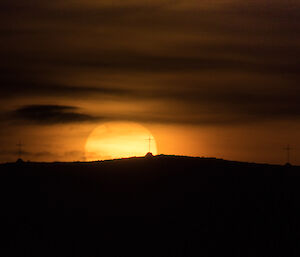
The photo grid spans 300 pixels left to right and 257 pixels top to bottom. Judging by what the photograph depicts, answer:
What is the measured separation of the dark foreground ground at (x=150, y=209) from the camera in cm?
5253

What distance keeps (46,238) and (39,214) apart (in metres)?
4.54

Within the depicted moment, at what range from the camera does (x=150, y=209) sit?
2335 inches

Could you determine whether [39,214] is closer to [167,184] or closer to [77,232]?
[77,232]

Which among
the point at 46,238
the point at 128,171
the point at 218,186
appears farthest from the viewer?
the point at 128,171

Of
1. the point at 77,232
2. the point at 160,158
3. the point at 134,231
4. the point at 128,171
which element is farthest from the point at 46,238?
the point at 160,158

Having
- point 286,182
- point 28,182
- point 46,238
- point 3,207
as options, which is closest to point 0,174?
point 28,182

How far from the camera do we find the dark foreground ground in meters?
52.5

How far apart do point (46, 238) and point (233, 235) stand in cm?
1415

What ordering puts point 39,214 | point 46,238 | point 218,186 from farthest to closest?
point 218,186 < point 39,214 < point 46,238

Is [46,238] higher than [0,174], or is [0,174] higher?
[0,174]

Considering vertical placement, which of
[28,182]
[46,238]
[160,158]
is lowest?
[46,238]

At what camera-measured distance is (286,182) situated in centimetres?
6494

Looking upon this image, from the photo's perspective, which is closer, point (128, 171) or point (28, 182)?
point (28, 182)

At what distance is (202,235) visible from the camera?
178 feet
